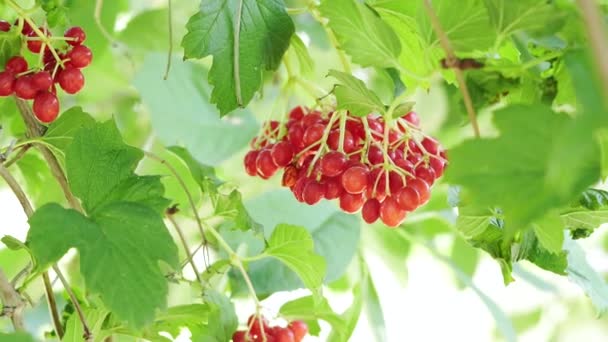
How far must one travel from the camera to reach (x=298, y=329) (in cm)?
86

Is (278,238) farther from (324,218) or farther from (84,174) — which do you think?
(324,218)

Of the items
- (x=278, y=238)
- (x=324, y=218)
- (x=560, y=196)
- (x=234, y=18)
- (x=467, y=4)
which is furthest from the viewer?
(x=324, y=218)

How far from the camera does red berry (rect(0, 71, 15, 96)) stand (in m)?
0.73

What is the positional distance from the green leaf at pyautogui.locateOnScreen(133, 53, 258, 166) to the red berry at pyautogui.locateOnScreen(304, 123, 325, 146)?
419 mm

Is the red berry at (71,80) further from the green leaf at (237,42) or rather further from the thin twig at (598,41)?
the thin twig at (598,41)

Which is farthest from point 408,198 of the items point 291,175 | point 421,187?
point 291,175

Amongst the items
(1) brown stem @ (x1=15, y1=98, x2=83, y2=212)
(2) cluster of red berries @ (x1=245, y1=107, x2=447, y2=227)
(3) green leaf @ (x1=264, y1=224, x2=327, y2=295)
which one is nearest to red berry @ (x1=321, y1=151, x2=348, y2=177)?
(2) cluster of red berries @ (x1=245, y1=107, x2=447, y2=227)

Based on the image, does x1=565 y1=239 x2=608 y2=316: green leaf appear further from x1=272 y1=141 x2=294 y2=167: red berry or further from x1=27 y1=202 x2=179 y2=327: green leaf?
x1=27 y1=202 x2=179 y2=327: green leaf

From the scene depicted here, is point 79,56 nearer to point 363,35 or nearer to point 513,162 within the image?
point 363,35

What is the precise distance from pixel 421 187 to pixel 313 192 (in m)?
0.09

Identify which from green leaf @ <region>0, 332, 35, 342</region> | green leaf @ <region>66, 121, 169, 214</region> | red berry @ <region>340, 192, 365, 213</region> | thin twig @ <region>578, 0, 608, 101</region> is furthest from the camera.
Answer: red berry @ <region>340, 192, 365, 213</region>

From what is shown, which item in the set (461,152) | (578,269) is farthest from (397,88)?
(461,152)

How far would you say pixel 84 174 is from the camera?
66 centimetres

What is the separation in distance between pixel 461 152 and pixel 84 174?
322 mm
